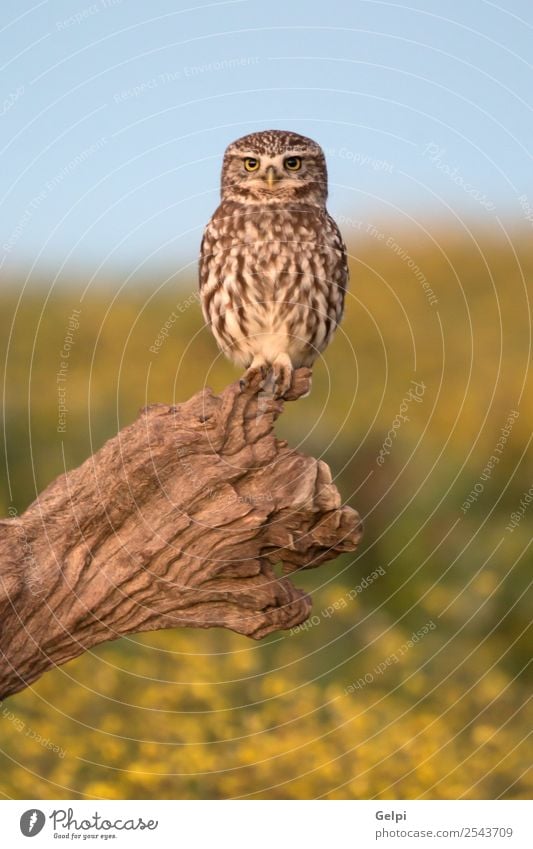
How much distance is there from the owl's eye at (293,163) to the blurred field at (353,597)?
4.11 metres

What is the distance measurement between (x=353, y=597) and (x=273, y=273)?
5.63m

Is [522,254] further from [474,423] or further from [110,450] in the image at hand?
[110,450]

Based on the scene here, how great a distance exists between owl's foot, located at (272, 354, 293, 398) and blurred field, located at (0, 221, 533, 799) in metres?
3.44

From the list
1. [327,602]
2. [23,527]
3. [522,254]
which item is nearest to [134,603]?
[23,527]

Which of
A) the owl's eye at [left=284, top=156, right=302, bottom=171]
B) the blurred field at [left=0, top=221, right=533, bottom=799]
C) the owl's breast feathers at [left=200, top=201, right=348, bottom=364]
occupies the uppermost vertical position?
the owl's eye at [left=284, top=156, right=302, bottom=171]

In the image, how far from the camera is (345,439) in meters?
13.8

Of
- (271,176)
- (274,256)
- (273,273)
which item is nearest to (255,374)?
(273,273)

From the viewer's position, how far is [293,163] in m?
A: 7.23

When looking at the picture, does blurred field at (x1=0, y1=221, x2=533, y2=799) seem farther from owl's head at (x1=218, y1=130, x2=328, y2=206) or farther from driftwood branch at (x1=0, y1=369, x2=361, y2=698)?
owl's head at (x1=218, y1=130, x2=328, y2=206)

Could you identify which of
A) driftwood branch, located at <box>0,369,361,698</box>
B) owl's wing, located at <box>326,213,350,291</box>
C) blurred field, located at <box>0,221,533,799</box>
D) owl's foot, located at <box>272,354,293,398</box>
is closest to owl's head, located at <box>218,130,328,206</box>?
owl's wing, located at <box>326,213,350,291</box>

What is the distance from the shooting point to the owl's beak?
23.5 ft

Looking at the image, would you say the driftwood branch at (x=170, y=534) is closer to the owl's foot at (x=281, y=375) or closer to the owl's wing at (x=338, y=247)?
the owl's foot at (x=281, y=375)

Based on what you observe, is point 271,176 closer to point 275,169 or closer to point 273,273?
point 275,169

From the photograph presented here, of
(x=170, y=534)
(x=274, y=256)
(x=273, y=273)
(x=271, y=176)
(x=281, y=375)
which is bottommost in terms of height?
(x=170, y=534)
